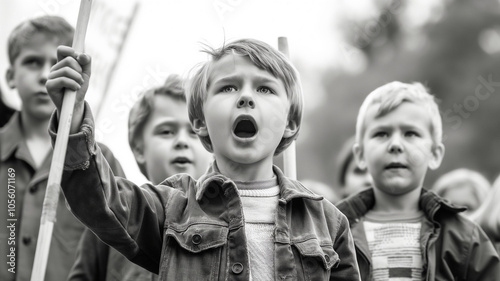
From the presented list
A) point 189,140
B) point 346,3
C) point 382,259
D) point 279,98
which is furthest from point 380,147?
point 346,3

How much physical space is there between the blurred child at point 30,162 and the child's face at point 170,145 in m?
0.29

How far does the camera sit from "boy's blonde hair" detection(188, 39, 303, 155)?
11.5 feet

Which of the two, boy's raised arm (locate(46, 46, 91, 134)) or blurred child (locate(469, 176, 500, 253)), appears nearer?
boy's raised arm (locate(46, 46, 91, 134))

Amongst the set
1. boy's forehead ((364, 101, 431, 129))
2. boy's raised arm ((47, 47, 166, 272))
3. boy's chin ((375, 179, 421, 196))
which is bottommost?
boy's raised arm ((47, 47, 166, 272))

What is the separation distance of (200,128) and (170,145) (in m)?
1.38

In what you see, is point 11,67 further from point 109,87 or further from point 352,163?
point 352,163

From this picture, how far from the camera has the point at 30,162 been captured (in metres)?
4.87

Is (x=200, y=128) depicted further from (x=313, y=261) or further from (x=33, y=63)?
(x=33, y=63)

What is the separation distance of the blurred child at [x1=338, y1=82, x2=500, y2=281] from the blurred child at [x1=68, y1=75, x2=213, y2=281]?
2.98 feet

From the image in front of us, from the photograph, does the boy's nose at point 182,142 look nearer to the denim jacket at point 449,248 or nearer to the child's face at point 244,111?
the denim jacket at point 449,248

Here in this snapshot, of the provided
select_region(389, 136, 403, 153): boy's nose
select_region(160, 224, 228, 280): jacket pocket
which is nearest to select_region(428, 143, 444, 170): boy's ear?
select_region(389, 136, 403, 153): boy's nose

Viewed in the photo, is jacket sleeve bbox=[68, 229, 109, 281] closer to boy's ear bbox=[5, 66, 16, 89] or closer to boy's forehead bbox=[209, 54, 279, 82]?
boy's ear bbox=[5, 66, 16, 89]

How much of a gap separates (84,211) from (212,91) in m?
0.78

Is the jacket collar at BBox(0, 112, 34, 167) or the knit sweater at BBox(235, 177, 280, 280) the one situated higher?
the jacket collar at BBox(0, 112, 34, 167)
